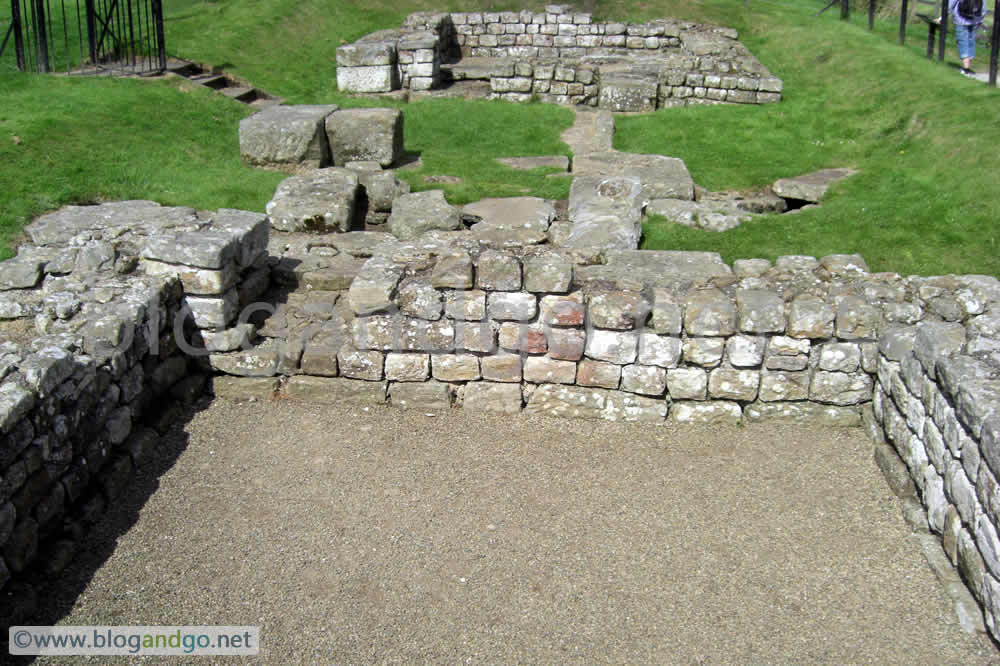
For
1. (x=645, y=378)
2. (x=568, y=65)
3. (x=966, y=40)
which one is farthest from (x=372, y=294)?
(x=966, y=40)

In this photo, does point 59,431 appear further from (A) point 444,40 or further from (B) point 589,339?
(A) point 444,40

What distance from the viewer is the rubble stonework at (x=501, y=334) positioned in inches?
269

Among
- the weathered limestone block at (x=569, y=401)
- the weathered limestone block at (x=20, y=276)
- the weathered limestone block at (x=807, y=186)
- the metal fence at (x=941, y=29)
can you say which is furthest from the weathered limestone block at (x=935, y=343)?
the metal fence at (x=941, y=29)

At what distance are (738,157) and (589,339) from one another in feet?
26.7

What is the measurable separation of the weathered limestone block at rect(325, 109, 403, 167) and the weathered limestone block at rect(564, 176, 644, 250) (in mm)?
3152

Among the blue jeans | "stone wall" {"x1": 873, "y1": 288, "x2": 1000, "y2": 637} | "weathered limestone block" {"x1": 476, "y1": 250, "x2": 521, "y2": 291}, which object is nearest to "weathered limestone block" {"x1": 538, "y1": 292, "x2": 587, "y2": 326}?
"weathered limestone block" {"x1": 476, "y1": 250, "x2": 521, "y2": 291}

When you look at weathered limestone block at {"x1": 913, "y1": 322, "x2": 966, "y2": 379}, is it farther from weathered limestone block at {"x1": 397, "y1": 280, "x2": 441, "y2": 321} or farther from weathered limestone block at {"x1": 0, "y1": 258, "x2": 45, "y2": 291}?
weathered limestone block at {"x1": 0, "y1": 258, "x2": 45, "y2": 291}

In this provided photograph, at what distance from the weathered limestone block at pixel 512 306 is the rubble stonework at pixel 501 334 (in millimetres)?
17

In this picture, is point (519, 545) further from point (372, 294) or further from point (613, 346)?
point (372, 294)

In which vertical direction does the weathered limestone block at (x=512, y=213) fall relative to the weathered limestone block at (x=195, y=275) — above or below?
below

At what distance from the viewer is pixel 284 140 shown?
42.9ft

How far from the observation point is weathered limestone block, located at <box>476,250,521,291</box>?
7.31 m

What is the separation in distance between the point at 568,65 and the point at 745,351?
12.7m

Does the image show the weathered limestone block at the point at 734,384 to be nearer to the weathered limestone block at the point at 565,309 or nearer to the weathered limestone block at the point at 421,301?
the weathered limestone block at the point at 565,309
